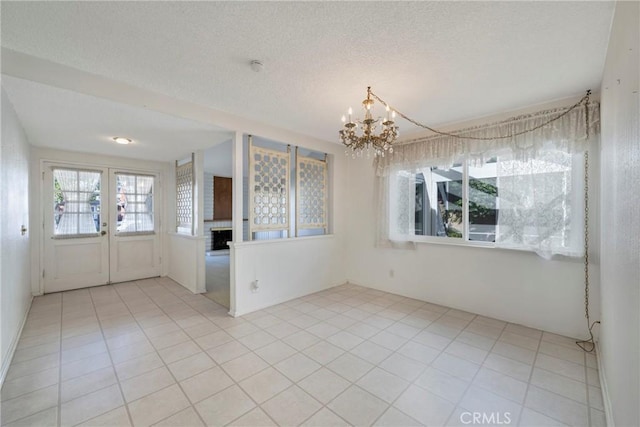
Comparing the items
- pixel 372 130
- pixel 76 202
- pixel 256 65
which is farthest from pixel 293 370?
pixel 76 202

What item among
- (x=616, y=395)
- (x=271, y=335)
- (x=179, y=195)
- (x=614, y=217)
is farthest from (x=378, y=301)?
(x=179, y=195)

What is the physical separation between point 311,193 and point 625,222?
137 inches

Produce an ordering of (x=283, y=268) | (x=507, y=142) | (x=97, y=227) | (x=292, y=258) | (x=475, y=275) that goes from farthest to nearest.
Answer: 1. (x=97, y=227)
2. (x=292, y=258)
3. (x=283, y=268)
4. (x=475, y=275)
5. (x=507, y=142)

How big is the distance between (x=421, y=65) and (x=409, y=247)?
2512 millimetres

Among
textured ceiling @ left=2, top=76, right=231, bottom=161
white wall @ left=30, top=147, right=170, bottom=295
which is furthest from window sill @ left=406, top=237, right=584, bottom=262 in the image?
white wall @ left=30, top=147, right=170, bottom=295

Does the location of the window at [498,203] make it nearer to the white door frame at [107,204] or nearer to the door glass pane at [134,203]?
the white door frame at [107,204]

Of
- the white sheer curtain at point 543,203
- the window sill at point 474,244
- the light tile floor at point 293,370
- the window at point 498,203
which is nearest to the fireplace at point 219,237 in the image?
the light tile floor at point 293,370

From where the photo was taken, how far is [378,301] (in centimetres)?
377

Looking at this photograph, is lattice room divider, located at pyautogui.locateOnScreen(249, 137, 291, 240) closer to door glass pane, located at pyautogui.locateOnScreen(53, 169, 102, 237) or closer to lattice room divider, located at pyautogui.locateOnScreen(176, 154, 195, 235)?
lattice room divider, located at pyautogui.locateOnScreen(176, 154, 195, 235)

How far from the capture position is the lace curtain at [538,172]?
2561 mm

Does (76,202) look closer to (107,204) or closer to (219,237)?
(107,204)

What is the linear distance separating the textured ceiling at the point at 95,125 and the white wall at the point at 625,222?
3.33m

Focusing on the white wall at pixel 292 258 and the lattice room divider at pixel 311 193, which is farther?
the lattice room divider at pixel 311 193

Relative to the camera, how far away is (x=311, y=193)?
14.2ft
